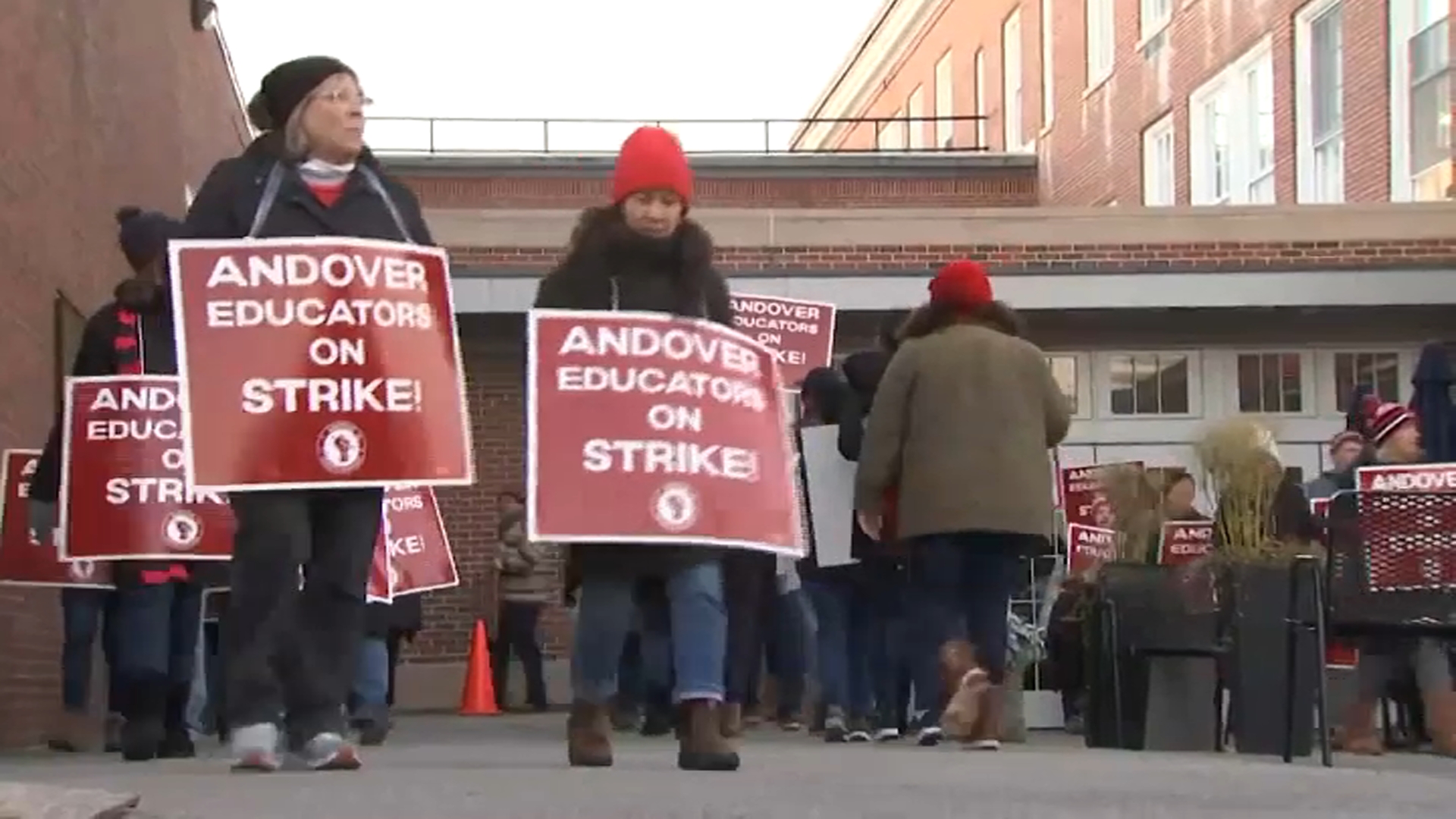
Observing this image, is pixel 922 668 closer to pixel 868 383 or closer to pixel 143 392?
pixel 868 383

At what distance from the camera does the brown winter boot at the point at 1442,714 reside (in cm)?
1165

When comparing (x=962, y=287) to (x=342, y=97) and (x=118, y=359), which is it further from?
(x=342, y=97)

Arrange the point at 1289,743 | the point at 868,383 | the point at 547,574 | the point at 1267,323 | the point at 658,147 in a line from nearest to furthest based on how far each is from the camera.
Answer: the point at 658,147
the point at 1289,743
the point at 868,383
the point at 547,574
the point at 1267,323

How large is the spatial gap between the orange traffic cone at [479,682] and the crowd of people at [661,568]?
139 inches

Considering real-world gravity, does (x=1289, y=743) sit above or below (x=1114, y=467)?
below

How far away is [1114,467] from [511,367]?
30.4 feet

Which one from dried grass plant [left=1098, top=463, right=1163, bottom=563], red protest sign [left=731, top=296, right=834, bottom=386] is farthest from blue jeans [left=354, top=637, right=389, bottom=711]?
red protest sign [left=731, top=296, right=834, bottom=386]

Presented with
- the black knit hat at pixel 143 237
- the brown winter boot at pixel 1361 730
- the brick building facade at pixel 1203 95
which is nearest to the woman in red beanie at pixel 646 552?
the black knit hat at pixel 143 237

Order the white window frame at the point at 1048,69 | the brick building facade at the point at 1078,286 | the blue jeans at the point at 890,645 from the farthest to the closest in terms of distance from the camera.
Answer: the white window frame at the point at 1048,69
the brick building facade at the point at 1078,286
the blue jeans at the point at 890,645

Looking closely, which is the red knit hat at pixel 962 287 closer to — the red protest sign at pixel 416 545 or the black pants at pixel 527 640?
the red protest sign at pixel 416 545

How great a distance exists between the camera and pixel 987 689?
986cm

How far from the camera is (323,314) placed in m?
7.38

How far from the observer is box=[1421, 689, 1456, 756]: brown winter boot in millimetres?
11648

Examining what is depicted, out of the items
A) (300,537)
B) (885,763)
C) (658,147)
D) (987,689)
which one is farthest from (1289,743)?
(300,537)
